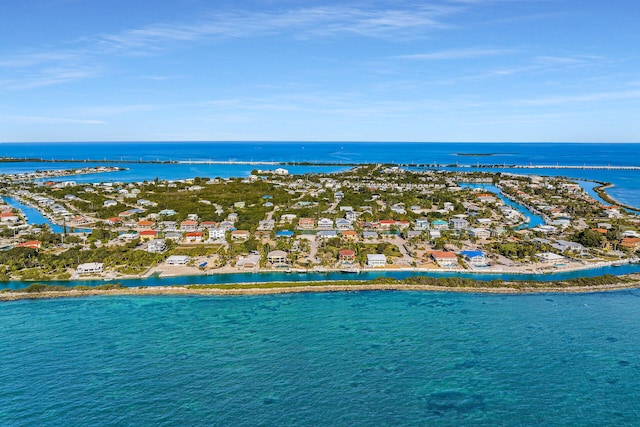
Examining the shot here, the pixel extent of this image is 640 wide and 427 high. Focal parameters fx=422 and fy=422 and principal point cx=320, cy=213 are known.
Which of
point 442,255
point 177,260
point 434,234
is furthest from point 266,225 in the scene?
point 442,255

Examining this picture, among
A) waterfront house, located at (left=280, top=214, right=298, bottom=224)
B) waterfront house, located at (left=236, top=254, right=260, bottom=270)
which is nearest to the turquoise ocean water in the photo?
waterfront house, located at (left=236, top=254, right=260, bottom=270)

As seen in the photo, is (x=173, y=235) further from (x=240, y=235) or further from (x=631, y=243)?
(x=631, y=243)

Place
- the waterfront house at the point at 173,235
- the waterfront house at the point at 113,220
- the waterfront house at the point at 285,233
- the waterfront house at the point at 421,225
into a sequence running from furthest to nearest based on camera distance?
the waterfront house at the point at 113,220, the waterfront house at the point at 421,225, the waterfront house at the point at 285,233, the waterfront house at the point at 173,235

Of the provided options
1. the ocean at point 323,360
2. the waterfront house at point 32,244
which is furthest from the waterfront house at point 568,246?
the waterfront house at point 32,244

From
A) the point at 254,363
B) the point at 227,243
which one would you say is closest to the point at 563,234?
the point at 227,243

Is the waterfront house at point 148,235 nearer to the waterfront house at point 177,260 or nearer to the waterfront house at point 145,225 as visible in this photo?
the waterfront house at point 145,225
